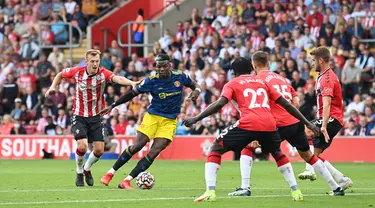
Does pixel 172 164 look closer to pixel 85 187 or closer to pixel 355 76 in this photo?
pixel 355 76

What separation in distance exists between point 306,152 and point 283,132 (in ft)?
1.85

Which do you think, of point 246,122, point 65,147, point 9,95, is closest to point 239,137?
point 246,122

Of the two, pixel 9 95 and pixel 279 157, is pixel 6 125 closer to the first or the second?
pixel 9 95

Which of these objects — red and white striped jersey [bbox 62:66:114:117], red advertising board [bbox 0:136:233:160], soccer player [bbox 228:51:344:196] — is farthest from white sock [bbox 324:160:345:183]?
red advertising board [bbox 0:136:233:160]

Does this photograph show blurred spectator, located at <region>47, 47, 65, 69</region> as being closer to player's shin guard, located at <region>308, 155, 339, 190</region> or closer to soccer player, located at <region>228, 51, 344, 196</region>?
soccer player, located at <region>228, 51, 344, 196</region>

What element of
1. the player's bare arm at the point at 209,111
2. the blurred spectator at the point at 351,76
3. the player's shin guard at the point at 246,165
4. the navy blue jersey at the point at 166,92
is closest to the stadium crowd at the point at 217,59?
the blurred spectator at the point at 351,76

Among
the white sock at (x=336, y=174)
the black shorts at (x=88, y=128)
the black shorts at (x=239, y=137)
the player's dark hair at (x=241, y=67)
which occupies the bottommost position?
the white sock at (x=336, y=174)

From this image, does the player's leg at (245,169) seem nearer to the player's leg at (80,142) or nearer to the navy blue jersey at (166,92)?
the navy blue jersey at (166,92)

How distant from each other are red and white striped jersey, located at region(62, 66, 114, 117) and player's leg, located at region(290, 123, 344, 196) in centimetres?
384

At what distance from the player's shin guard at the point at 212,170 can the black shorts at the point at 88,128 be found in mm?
4368

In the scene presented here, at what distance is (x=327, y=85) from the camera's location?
50.9 ft

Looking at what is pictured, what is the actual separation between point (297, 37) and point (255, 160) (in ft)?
16.0

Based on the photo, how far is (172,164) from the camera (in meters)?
25.8

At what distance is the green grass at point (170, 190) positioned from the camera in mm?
13453
